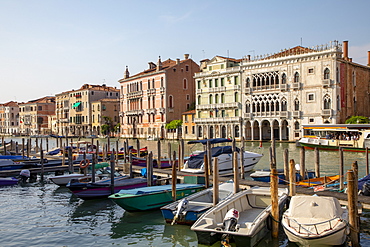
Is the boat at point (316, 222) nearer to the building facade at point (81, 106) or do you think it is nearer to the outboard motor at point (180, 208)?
the outboard motor at point (180, 208)

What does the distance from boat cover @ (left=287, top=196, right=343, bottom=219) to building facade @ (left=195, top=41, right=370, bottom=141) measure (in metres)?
22.8

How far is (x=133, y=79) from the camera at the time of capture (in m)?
54.2

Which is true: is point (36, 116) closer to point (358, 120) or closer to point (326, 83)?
point (326, 83)

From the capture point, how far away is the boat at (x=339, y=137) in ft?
85.3

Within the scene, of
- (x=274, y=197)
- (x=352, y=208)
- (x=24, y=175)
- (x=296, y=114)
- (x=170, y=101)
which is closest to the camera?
(x=352, y=208)

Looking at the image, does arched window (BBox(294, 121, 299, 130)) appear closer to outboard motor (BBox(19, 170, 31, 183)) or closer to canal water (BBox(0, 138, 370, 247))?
outboard motor (BBox(19, 170, 31, 183))

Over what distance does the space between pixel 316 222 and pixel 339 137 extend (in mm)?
21603

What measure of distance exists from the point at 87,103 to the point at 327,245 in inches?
2321

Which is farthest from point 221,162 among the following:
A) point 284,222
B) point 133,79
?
point 133,79

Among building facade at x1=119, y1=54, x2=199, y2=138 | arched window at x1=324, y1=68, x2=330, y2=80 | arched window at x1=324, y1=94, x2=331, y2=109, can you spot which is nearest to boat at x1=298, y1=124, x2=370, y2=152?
arched window at x1=324, y1=94, x2=331, y2=109

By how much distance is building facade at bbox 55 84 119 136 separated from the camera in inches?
2495

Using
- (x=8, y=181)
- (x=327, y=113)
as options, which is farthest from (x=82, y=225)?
(x=327, y=113)

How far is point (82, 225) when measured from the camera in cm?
1021

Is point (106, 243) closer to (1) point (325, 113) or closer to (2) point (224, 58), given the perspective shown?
(1) point (325, 113)
